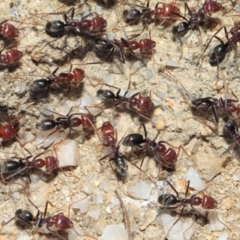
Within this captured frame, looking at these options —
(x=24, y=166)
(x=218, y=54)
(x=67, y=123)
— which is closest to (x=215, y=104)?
(x=218, y=54)

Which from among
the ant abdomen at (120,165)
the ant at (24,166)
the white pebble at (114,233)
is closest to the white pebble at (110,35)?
the ant abdomen at (120,165)

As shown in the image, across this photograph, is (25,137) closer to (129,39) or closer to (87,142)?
(87,142)

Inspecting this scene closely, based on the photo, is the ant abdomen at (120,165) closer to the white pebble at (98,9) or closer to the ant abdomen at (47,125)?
the ant abdomen at (47,125)

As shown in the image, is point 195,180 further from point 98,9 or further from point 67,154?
point 98,9

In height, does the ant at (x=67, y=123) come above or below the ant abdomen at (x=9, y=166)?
above

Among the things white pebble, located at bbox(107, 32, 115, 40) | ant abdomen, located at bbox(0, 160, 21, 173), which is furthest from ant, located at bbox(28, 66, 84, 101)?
ant abdomen, located at bbox(0, 160, 21, 173)

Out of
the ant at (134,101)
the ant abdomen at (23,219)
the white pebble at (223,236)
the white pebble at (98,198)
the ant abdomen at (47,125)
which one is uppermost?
the ant at (134,101)
